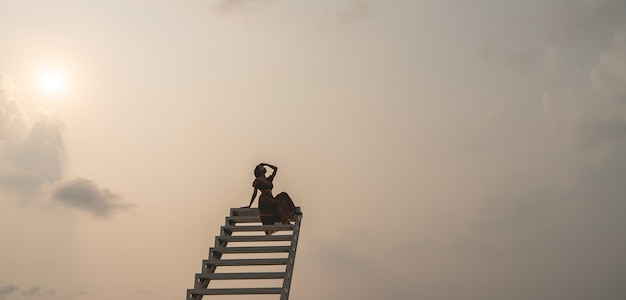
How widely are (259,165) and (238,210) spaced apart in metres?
1.49

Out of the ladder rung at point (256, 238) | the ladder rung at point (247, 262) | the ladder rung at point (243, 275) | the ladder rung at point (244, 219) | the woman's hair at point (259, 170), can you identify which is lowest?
the ladder rung at point (243, 275)

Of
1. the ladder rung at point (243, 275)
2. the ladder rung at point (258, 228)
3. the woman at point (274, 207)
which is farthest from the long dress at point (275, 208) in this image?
the ladder rung at point (243, 275)

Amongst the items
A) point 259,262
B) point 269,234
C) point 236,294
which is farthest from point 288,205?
point 236,294

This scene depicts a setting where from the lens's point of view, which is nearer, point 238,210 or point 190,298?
point 190,298

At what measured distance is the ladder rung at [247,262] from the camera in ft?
64.4

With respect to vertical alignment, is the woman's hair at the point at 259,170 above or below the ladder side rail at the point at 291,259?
above

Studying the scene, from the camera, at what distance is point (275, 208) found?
21312 mm

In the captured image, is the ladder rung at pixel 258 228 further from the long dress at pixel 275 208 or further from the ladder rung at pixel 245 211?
the ladder rung at pixel 245 211

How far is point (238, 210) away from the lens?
22094mm

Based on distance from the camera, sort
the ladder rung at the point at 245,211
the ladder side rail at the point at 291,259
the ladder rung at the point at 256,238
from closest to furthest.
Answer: the ladder side rail at the point at 291,259
the ladder rung at the point at 256,238
the ladder rung at the point at 245,211

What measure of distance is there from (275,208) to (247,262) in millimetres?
2155

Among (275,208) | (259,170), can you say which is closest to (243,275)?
(275,208)

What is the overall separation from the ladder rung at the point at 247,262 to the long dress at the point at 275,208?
1765mm

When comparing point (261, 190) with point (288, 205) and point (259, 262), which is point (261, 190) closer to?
point (288, 205)
